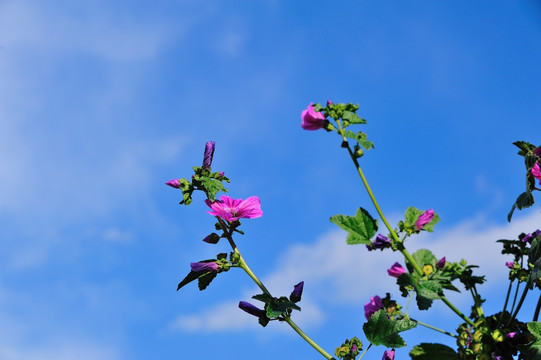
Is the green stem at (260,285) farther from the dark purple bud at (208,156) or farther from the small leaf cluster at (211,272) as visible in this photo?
the dark purple bud at (208,156)

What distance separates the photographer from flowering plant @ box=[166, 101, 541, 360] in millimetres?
1645

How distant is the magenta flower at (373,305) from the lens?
2603 mm

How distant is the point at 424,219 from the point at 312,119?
2.02ft

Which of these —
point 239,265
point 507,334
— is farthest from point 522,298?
point 239,265

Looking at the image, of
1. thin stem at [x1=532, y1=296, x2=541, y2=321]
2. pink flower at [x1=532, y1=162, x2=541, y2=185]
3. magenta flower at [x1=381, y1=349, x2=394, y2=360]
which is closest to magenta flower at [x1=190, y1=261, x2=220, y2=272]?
magenta flower at [x1=381, y1=349, x2=394, y2=360]

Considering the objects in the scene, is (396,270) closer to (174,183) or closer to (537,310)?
(537,310)

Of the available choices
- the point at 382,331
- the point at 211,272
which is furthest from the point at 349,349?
the point at 211,272

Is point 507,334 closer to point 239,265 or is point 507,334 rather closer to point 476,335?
point 476,335

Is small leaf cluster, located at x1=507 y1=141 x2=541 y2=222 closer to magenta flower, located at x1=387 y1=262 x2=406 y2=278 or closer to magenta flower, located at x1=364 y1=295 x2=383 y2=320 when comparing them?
magenta flower, located at x1=387 y1=262 x2=406 y2=278

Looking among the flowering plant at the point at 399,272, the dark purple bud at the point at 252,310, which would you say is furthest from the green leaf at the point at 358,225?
the dark purple bud at the point at 252,310

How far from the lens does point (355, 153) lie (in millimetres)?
2066

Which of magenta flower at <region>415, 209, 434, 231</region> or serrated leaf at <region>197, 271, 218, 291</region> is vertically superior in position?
magenta flower at <region>415, 209, 434, 231</region>

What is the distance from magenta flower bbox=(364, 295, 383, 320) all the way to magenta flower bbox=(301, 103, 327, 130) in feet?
2.82

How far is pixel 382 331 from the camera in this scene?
1.64m
